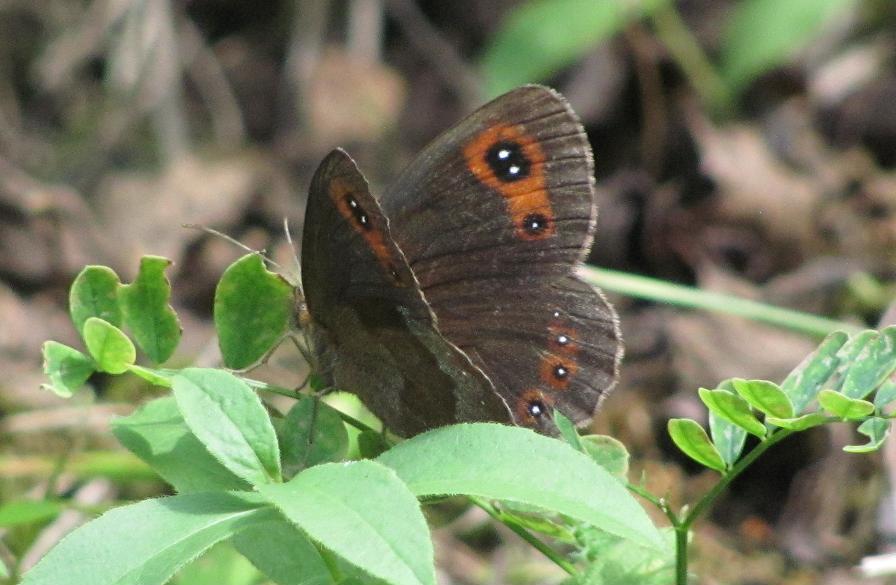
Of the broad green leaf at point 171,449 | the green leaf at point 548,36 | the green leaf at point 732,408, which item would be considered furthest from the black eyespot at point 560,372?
the green leaf at point 548,36

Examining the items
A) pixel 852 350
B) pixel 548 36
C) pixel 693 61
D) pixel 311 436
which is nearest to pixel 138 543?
pixel 311 436

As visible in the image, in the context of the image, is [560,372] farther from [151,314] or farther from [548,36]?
[548,36]

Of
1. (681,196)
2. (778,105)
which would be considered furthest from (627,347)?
(778,105)

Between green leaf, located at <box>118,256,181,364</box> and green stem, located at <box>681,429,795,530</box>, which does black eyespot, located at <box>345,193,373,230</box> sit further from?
green stem, located at <box>681,429,795,530</box>

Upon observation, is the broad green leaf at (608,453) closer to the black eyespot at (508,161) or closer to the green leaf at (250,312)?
the green leaf at (250,312)

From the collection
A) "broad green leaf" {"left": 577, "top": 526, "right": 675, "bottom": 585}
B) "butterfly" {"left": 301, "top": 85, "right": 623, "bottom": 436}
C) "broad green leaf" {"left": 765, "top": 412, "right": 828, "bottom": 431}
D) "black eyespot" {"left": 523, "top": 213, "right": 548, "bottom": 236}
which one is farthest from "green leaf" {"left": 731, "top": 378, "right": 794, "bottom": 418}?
"black eyespot" {"left": 523, "top": 213, "right": 548, "bottom": 236}

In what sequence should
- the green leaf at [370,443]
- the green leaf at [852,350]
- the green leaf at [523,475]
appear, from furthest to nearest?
the green leaf at [370,443]
the green leaf at [852,350]
the green leaf at [523,475]

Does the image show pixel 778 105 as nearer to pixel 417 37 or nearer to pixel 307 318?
pixel 417 37

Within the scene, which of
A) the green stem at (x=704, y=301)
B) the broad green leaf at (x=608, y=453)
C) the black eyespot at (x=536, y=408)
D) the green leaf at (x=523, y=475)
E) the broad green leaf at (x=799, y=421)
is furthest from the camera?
the green stem at (x=704, y=301)
